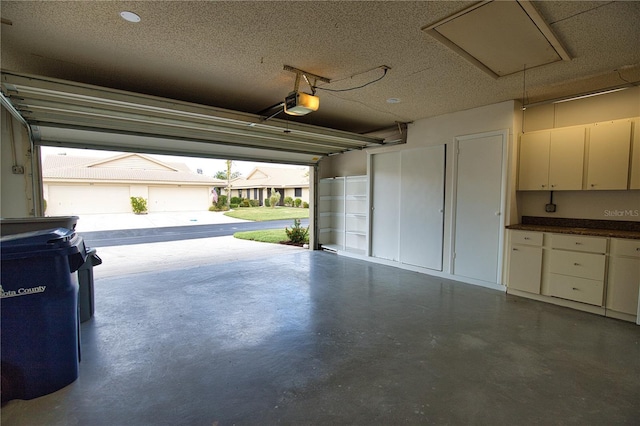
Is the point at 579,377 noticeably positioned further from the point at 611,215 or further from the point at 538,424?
the point at 611,215

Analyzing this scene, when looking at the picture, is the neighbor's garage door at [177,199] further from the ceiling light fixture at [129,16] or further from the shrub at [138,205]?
the ceiling light fixture at [129,16]

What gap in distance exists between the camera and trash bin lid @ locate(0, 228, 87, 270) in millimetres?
1997

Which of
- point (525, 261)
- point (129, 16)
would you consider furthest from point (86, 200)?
point (525, 261)

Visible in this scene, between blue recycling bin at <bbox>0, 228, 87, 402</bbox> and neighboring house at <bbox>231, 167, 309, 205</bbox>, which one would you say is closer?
blue recycling bin at <bbox>0, 228, 87, 402</bbox>

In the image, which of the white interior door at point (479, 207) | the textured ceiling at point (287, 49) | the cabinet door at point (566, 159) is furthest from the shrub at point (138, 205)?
the cabinet door at point (566, 159)

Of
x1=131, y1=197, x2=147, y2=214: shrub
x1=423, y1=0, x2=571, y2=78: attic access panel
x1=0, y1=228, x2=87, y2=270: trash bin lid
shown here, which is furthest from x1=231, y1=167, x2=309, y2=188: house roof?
x1=0, y1=228, x2=87, y2=270: trash bin lid

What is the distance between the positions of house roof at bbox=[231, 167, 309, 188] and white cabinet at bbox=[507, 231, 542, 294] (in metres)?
21.5

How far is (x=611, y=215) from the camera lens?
155 inches

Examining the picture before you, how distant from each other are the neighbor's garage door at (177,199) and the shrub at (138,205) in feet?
2.78

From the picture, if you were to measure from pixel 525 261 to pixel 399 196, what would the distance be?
8.02 ft

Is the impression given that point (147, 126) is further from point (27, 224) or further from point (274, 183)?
point (274, 183)

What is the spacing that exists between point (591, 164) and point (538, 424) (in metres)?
3.44

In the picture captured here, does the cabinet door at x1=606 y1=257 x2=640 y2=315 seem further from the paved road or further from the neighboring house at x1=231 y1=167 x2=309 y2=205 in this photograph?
the neighboring house at x1=231 y1=167 x2=309 y2=205

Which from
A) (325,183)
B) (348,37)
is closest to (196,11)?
Answer: (348,37)
